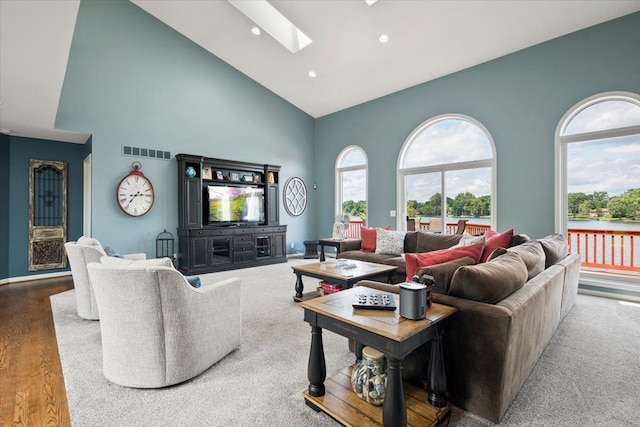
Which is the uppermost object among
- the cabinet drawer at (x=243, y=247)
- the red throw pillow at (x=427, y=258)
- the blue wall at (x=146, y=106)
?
the blue wall at (x=146, y=106)

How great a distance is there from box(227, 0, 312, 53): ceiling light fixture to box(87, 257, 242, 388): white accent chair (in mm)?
4670

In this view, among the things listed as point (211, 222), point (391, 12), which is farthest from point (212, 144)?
point (391, 12)

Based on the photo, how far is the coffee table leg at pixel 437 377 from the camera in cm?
168

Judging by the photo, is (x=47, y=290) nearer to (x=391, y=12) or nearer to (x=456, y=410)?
(x=456, y=410)

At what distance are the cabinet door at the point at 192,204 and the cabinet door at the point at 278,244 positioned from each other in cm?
170

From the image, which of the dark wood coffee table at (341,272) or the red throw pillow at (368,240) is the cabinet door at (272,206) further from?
the dark wood coffee table at (341,272)

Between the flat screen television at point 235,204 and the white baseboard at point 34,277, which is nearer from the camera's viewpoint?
the white baseboard at point 34,277

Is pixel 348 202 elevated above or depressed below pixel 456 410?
above

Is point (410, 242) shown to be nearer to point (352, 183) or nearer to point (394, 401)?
point (352, 183)

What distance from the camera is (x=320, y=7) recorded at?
4.53 meters

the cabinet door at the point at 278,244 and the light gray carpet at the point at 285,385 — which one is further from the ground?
the cabinet door at the point at 278,244

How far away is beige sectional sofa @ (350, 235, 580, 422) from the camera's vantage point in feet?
5.36

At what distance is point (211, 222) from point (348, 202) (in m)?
3.32

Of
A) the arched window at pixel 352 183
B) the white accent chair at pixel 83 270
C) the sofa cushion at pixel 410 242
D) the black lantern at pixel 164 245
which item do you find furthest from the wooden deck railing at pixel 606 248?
the black lantern at pixel 164 245
